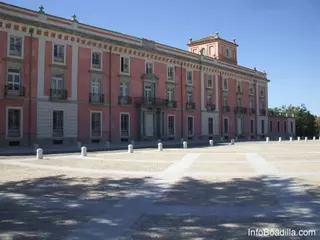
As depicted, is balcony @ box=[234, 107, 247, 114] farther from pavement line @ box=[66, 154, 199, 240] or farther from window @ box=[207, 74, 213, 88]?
pavement line @ box=[66, 154, 199, 240]

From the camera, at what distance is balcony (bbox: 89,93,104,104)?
100 feet

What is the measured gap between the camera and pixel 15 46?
25.9 meters

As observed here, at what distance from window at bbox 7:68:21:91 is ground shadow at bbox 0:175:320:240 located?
18.2m

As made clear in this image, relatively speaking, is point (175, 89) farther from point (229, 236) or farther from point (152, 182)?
point (229, 236)

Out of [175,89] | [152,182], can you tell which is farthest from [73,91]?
[152,182]

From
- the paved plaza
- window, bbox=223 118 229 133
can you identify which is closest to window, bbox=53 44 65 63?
the paved plaza

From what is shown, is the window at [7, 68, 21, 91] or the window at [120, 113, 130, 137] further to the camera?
the window at [120, 113, 130, 137]

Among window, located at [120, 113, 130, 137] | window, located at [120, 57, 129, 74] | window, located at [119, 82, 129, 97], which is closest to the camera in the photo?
window, located at [120, 113, 130, 137]

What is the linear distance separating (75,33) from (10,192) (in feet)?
77.7

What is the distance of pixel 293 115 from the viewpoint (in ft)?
213

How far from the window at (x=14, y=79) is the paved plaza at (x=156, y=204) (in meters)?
16.4

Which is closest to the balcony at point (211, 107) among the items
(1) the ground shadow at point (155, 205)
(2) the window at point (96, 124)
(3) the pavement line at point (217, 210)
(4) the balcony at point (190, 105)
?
(4) the balcony at point (190, 105)

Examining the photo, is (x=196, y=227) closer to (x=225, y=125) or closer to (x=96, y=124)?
(x=96, y=124)

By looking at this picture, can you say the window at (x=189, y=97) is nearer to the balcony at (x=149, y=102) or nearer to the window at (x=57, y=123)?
the balcony at (x=149, y=102)
